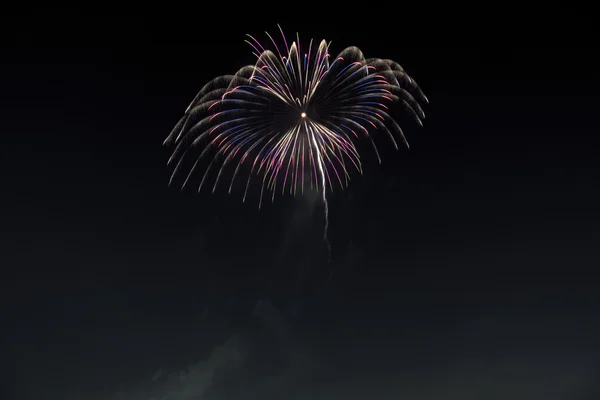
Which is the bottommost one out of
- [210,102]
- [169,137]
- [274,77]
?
[169,137]

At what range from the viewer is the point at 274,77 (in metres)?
59.2

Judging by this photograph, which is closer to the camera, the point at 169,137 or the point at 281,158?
the point at 169,137

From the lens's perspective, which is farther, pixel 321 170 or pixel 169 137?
pixel 321 170

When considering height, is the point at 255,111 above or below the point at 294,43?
below

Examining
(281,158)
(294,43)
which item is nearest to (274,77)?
(294,43)

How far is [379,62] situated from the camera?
190 feet

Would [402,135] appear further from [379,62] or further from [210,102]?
[210,102]

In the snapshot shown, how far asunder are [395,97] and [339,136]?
6415 mm

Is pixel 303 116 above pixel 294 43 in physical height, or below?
below

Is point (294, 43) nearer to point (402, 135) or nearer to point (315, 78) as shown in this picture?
point (315, 78)

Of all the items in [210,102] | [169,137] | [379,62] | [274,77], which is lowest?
[169,137]

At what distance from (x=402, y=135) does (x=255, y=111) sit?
13815mm

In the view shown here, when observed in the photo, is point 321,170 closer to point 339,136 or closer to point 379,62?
point 339,136

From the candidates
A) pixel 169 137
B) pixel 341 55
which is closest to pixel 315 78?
pixel 341 55
